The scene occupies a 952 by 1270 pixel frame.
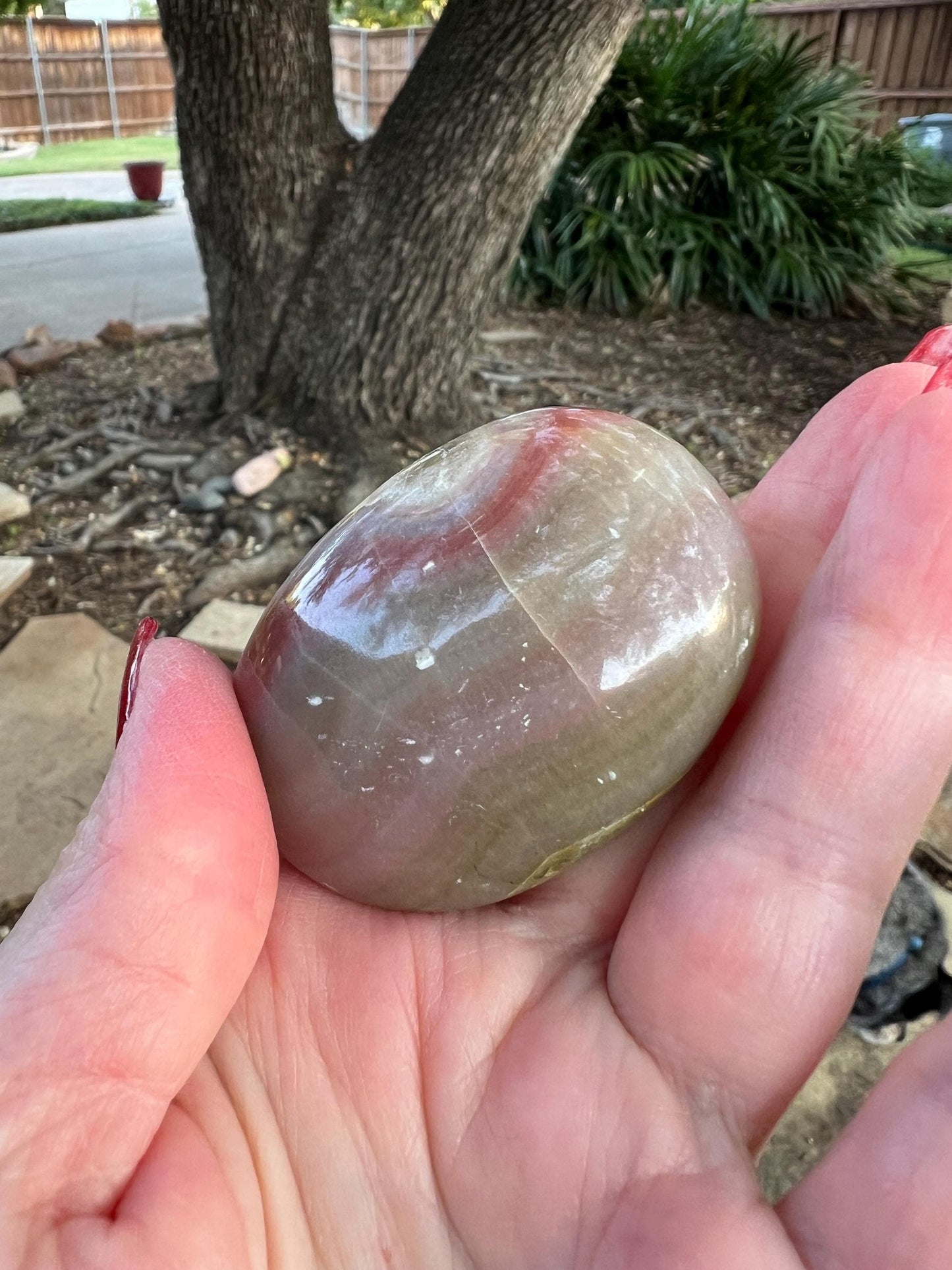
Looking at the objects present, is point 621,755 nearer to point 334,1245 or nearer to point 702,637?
point 702,637

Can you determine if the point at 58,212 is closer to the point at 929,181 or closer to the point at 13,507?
the point at 13,507

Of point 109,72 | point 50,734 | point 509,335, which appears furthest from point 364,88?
point 50,734

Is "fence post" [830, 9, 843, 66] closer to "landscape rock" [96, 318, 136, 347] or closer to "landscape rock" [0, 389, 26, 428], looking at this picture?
"landscape rock" [96, 318, 136, 347]

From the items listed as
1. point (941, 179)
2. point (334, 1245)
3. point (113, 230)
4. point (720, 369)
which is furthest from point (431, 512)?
point (113, 230)

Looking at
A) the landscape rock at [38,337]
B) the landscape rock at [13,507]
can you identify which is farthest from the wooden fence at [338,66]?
the landscape rock at [13,507]

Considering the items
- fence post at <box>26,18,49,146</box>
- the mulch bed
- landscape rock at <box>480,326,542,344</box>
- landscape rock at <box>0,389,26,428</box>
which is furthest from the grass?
fence post at <box>26,18,49,146</box>

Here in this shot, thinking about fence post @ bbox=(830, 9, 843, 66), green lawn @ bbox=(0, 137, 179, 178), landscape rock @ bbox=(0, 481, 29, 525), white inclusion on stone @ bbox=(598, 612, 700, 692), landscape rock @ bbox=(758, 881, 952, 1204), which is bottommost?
landscape rock @ bbox=(758, 881, 952, 1204)

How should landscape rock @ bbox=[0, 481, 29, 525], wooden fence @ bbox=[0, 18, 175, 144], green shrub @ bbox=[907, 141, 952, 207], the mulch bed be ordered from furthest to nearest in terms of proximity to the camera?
1. wooden fence @ bbox=[0, 18, 175, 144]
2. green shrub @ bbox=[907, 141, 952, 207]
3. landscape rock @ bbox=[0, 481, 29, 525]
4. the mulch bed

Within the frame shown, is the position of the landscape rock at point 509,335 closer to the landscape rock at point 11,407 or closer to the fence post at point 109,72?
the landscape rock at point 11,407
